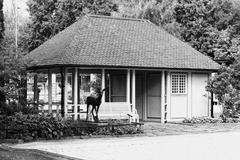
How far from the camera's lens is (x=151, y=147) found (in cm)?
1595

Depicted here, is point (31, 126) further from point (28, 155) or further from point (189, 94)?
point (189, 94)

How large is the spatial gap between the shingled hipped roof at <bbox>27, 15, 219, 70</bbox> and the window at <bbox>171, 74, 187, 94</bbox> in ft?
2.54

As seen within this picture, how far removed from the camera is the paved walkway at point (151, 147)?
1388 centimetres

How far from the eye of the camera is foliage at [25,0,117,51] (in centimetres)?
4378

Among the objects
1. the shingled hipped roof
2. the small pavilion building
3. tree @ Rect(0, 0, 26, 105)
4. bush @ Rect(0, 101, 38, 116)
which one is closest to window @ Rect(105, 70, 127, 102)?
the small pavilion building

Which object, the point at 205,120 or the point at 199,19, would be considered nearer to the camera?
the point at 205,120

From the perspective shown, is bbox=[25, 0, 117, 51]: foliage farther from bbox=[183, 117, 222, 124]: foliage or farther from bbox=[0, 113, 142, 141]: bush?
bbox=[0, 113, 142, 141]: bush

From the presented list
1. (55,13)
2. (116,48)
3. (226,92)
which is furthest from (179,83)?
(55,13)

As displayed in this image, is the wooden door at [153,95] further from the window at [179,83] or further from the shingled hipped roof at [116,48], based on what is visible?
the shingled hipped roof at [116,48]

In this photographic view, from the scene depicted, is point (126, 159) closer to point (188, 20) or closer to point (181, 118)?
point (181, 118)

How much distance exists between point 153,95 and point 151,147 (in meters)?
9.82

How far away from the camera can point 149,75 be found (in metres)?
26.0

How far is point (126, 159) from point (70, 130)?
5.36 m

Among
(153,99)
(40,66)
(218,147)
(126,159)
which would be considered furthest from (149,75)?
(126,159)
